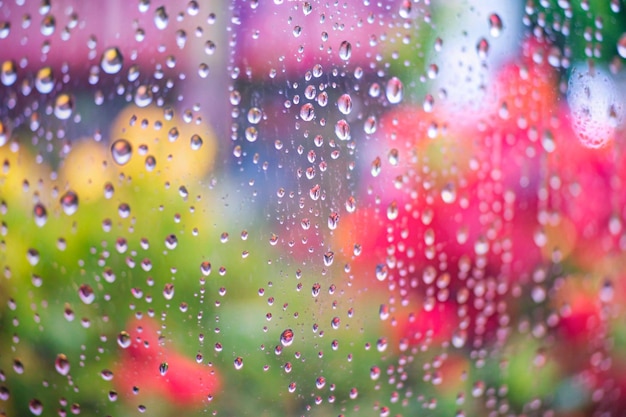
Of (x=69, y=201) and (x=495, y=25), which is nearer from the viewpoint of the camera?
(x=69, y=201)

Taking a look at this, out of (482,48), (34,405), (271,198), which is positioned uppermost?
(482,48)

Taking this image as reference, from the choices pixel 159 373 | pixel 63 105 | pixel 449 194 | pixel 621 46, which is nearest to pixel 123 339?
pixel 159 373

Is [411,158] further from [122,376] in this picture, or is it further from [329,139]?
[122,376]

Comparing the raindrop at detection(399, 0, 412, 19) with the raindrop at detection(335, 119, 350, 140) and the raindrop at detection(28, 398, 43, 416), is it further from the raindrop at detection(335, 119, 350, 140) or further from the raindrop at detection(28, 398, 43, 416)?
the raindrop at detection(28, 398, 43, 416)

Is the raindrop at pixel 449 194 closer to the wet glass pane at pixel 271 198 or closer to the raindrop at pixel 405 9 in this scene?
the wet glass pane at pixel 271 198

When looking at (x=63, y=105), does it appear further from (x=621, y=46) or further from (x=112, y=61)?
(x=621, y=46)

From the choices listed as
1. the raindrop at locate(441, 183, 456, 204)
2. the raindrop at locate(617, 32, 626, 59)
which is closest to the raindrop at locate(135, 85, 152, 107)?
the raindrop at locate(441, 183, 456, 204)

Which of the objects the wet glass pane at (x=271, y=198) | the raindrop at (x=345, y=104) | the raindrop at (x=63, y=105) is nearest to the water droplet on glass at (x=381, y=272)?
the wet glass pane at (x=271, y=198)
